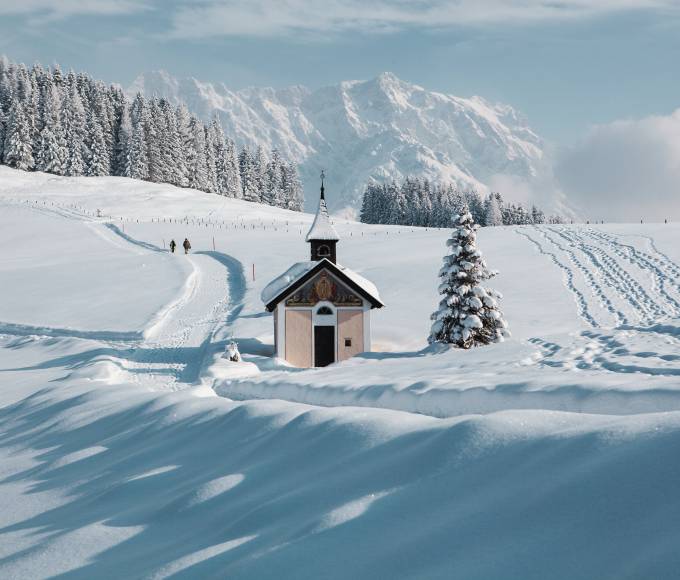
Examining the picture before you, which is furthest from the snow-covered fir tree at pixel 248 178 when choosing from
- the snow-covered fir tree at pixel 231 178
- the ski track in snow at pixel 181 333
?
the ski track in snow at pixel 181 333

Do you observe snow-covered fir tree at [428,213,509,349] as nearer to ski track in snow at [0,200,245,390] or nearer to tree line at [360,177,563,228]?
ski track in snow at [0,200,245,390]

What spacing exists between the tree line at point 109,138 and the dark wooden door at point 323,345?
259 feet

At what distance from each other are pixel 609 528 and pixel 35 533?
16.6ft

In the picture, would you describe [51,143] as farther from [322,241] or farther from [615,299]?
[615,299]

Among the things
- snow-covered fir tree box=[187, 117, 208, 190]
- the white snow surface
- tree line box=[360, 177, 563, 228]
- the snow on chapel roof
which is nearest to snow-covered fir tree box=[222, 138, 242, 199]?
snow-covered fir tree box=[187, 117, 208, 190]

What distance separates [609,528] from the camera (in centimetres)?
351

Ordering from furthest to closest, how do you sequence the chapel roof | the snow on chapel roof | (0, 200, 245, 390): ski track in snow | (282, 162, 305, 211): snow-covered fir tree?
(282, 162, 305, 211): snow-covered fir tree → the snow on chapel roof → the chapel roof → (0, 200, 245, 390): ski track in snow

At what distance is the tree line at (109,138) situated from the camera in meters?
95.8

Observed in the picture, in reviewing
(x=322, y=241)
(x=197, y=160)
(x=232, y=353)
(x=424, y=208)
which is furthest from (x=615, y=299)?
(x=424, y=208)

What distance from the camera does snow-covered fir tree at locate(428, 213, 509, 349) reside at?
23812mm

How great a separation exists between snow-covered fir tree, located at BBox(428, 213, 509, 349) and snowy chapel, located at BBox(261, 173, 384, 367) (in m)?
2.69

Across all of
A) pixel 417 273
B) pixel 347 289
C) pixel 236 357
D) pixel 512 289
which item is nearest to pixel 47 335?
pixel 236 357

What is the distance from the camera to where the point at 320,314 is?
2484 centimetres

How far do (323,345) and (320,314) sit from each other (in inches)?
47.3
